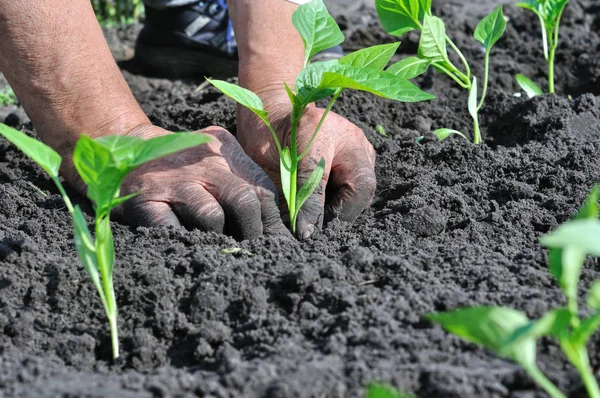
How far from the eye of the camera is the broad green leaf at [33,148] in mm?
1196

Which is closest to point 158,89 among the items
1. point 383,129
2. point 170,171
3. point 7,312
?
point 383,129

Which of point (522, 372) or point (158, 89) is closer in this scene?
point (522, 372)

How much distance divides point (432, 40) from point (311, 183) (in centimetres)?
64

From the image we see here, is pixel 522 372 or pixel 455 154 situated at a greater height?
pixel 522 372

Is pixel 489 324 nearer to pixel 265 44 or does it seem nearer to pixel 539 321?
pixel 539 321

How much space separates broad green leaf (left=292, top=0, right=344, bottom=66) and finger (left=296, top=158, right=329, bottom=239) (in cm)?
29

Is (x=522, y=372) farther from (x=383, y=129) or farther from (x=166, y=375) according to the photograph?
(x=383, y=129)

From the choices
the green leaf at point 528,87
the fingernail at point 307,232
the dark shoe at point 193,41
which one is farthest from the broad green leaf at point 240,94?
the dark shoe at point 193,41

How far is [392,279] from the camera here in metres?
1.44

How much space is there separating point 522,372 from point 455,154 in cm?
118

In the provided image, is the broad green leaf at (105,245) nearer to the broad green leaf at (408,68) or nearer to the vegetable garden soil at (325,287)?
the vegetable garden soil at (325,287)

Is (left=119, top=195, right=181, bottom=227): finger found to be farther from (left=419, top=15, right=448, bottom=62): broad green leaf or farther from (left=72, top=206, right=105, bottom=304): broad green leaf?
(left=419, top=15, right=448, bottom=62): broad green leaf

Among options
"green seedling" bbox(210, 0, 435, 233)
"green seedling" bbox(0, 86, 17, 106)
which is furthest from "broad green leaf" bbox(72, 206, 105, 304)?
"green seedling" bbox(0, 86, 17, 106)

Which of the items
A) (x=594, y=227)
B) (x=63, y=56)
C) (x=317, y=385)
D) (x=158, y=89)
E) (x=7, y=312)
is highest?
(x=594, y=227)
